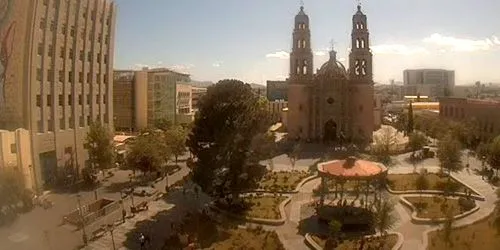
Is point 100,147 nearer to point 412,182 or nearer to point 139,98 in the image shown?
point 412,182

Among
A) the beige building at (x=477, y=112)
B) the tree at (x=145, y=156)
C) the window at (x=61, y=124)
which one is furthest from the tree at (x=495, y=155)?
the window at (x=61, y=124)

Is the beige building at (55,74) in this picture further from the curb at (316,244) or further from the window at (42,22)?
the curb at (316,244)

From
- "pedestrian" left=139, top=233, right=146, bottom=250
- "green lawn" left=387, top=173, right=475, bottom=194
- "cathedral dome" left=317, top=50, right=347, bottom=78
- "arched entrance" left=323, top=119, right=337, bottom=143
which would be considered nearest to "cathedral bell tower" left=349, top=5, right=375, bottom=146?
"cathedral dome" left=317, top=50, right=347, bottom=78

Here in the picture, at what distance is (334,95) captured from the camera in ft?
200

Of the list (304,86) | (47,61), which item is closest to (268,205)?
(47,61)

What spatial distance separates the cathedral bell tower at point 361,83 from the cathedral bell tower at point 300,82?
550 cm

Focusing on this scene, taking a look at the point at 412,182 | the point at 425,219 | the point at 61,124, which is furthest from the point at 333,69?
the point at 425,219

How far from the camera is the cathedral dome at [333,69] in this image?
60844 millimetres

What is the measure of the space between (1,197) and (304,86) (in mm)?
42858

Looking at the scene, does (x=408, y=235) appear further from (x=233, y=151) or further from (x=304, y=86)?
(x=304, y=86)

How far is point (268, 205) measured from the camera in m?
30.8

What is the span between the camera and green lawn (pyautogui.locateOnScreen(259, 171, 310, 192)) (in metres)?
35.6

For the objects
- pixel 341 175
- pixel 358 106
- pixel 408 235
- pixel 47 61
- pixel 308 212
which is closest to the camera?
pixel 408 235

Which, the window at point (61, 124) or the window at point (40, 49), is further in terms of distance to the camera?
the window at point (61, 124)
